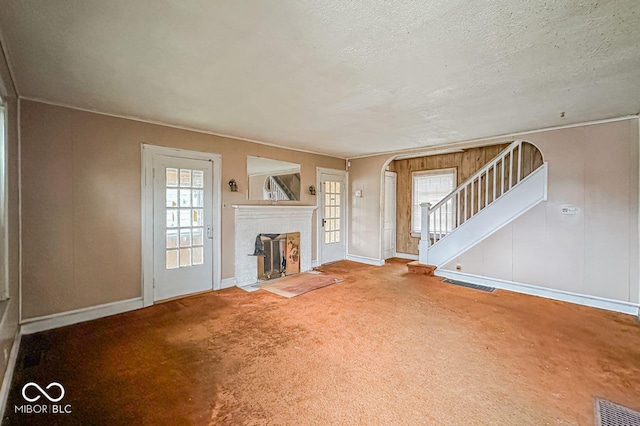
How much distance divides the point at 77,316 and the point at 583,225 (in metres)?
6.37

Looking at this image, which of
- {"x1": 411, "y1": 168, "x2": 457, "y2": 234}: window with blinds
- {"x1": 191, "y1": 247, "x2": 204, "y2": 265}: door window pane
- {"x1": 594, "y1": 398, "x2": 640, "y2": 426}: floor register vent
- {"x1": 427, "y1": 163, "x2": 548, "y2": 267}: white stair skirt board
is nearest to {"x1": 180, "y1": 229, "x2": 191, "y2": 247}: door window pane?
{"x1": 191, "y1": 247, "x2": 204, "y2": 265}: door window pane

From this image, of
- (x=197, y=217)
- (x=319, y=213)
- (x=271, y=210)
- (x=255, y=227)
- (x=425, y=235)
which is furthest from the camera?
(x=319, y=213)

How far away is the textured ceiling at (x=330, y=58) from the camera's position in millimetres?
1618

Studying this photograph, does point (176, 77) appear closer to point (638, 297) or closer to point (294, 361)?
point (294, 361)

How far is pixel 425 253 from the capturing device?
5.63 m

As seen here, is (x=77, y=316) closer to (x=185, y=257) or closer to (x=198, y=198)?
(x=185, y=257)

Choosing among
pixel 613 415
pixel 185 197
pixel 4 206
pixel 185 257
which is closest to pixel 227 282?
pixel 185 257

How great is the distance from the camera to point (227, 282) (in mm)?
4625

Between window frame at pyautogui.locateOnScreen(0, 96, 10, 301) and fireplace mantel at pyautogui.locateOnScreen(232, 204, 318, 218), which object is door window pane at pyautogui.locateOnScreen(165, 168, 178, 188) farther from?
window frame at pyautogui.locateOnScreen(0, 96, 10, 301)

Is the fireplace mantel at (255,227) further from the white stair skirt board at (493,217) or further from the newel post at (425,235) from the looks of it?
the white stair skirt board at (493,217)

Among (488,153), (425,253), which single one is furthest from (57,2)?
(488,153)

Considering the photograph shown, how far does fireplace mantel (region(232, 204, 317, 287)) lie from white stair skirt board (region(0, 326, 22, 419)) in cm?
252

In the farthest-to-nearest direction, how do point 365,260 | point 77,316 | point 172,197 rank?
point 365,260 → point 172,197 → point 77,316

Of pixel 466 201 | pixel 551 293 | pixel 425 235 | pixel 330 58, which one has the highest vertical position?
pixel 330 58
